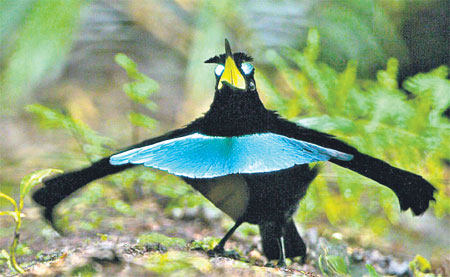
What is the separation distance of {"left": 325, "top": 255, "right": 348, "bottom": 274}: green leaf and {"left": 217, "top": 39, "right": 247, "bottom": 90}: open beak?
71cm

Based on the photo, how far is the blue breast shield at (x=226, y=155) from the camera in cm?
172

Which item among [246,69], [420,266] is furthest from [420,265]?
[246,69]

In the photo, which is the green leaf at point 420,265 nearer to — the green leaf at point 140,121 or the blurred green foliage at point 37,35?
the green leaf at point 140,121

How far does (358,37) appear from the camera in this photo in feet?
13.7

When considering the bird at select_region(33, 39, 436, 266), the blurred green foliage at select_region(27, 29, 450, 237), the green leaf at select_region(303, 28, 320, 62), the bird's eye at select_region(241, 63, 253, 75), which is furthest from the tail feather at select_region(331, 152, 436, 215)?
the green leaf at select_region(303, 28, 320, 62)

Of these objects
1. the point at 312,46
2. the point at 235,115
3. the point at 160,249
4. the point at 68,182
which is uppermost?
the point at 312,46

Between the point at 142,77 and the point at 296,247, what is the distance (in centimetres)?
112

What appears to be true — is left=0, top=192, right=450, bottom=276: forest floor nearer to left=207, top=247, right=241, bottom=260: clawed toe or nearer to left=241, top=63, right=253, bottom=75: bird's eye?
left=207, top=247, right=241, bottom=260: clawed toe

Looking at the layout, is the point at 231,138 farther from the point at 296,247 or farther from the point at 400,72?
the point at 400,72

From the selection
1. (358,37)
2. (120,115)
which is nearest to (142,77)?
(358,37)

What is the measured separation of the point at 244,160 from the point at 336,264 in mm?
626

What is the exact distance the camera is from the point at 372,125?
300 centimetres

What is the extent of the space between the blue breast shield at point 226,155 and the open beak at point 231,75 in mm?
161

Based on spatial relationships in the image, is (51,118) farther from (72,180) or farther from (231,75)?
(231,75)
